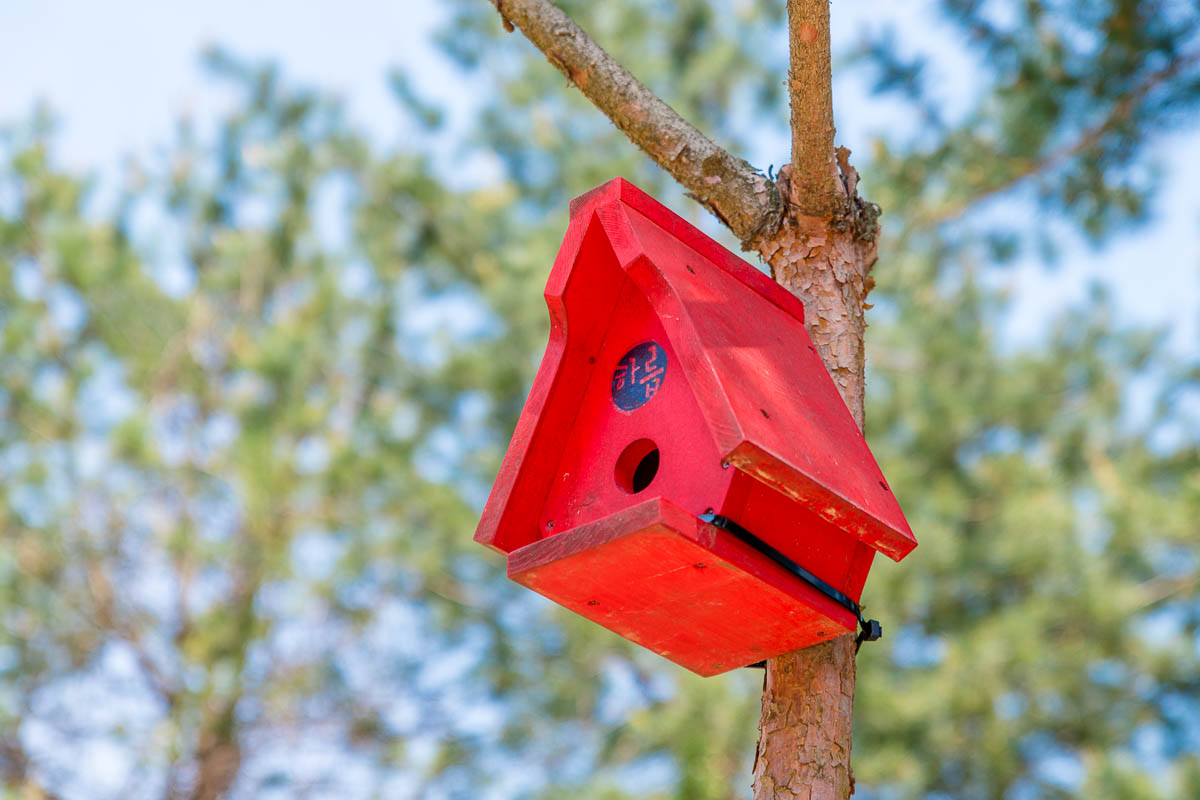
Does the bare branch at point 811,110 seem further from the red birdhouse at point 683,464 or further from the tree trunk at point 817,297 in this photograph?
the red birdhouse at point 683,464

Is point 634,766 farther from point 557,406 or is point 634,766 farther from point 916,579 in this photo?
point 557,406

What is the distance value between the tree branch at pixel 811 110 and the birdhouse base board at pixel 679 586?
28.8 inches

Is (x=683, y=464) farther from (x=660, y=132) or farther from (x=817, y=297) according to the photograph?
(x=660, y=132)

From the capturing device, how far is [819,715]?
184 cm

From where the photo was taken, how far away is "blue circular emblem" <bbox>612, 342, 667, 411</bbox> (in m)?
2.01

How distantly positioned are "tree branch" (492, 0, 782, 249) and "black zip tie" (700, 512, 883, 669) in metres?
0.68

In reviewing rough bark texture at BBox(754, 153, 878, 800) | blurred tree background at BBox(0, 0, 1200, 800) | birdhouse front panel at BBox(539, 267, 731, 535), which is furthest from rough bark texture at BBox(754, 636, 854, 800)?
blurred tree background at BBox(0, 0, 1200, 800)

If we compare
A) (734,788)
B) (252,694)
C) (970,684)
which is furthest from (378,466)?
(970,684)

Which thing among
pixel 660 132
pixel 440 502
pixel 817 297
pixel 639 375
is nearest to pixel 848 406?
pixel 817 297

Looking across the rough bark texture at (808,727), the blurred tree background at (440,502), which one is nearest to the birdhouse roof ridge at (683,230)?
the rough bark texture at (808,727)

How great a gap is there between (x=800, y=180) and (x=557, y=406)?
0.60 m

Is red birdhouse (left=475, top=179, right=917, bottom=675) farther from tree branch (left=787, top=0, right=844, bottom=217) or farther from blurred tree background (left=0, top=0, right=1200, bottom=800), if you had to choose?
blurred tree background (left=0, top=0, right=1200, bottom=800)

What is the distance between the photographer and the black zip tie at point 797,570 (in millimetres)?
1751

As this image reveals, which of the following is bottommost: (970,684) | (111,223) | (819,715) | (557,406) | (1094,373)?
(819,715)
